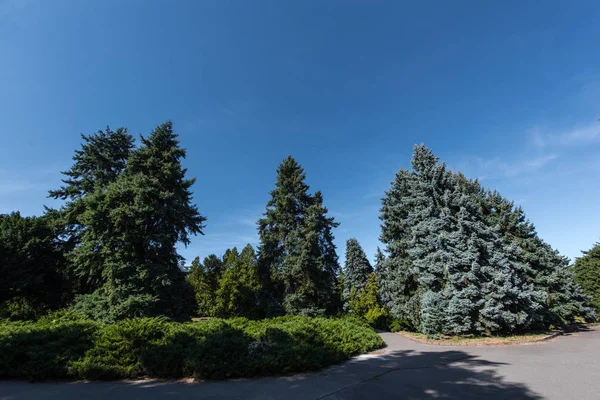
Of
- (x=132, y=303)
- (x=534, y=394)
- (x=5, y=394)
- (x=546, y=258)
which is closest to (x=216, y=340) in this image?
(x=5, y=394)

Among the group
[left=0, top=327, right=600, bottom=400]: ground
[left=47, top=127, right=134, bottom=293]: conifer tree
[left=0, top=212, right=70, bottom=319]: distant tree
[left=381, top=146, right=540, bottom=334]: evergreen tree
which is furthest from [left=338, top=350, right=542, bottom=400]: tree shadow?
[left=0, top=212, right=70, bottom=319]: distant tree

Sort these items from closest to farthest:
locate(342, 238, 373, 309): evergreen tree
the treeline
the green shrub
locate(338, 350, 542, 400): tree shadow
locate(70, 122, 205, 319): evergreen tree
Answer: locate(338, 350, 542, 400): tree shadow → the green shrub → the treeline → locate(70, 122, 205, 319): evergreen tree → locate(342, 238, 373, 309): evergreen tree

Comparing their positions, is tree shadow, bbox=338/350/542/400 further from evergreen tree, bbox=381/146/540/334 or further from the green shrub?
the green shrub

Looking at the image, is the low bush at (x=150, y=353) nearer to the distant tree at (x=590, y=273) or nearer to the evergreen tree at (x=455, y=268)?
the evergreen tree at (x=455, y=268)

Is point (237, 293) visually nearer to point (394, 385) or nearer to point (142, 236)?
point (142, 236)

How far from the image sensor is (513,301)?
12391 millimetres

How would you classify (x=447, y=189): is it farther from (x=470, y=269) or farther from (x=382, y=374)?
(x=382, y=374)

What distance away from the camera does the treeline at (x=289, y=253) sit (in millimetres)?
13305

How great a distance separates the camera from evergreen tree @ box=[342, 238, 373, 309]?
3712 centimetres

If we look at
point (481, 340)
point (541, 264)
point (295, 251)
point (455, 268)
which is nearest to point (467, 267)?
point (455, 268)

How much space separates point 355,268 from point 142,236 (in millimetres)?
29241

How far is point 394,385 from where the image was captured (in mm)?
5613

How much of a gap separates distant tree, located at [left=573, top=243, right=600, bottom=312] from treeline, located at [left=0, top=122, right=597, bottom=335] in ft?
1.50

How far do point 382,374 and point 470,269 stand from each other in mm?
9585
